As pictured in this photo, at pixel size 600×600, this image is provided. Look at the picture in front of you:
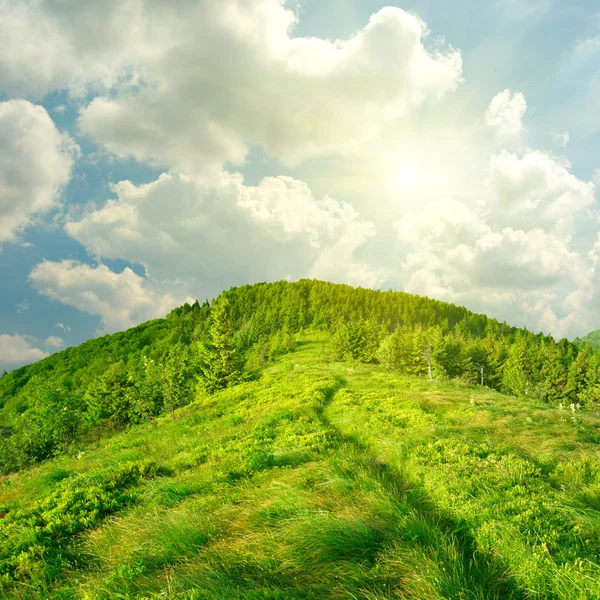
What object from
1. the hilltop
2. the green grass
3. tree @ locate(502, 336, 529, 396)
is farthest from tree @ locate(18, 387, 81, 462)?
tree @ locate(502, 336, 529, 396)

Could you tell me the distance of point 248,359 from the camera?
84938 millimetres

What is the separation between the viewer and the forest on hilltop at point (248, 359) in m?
43.3

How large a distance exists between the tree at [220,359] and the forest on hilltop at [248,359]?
132mm

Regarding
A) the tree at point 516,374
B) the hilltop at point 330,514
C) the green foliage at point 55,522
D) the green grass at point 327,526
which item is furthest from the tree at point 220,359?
the tree at point 516,374

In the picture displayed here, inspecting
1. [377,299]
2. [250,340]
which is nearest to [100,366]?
[250,340]

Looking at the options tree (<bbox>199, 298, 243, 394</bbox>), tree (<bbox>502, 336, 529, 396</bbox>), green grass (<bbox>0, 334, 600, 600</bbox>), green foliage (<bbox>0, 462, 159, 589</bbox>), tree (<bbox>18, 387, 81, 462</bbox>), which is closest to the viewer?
green grass (<bbox>0, 334, 600, 600</bbox>)

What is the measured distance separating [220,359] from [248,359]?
42.8 m

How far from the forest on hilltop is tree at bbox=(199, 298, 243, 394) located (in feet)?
0.43

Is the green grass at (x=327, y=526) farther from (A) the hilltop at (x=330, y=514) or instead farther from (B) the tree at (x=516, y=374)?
(B) the tree at (x=516, y=374)

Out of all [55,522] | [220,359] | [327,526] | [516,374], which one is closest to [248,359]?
[220,359]

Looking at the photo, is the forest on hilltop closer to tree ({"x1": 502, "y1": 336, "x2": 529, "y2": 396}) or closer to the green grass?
tree ({"x1": 502, "y1": 336, "x2": 529, "y2": 396})

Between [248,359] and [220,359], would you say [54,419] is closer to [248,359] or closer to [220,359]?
[220,359]

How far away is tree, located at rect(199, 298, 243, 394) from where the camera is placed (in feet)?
137

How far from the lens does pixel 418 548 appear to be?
4809 mm
